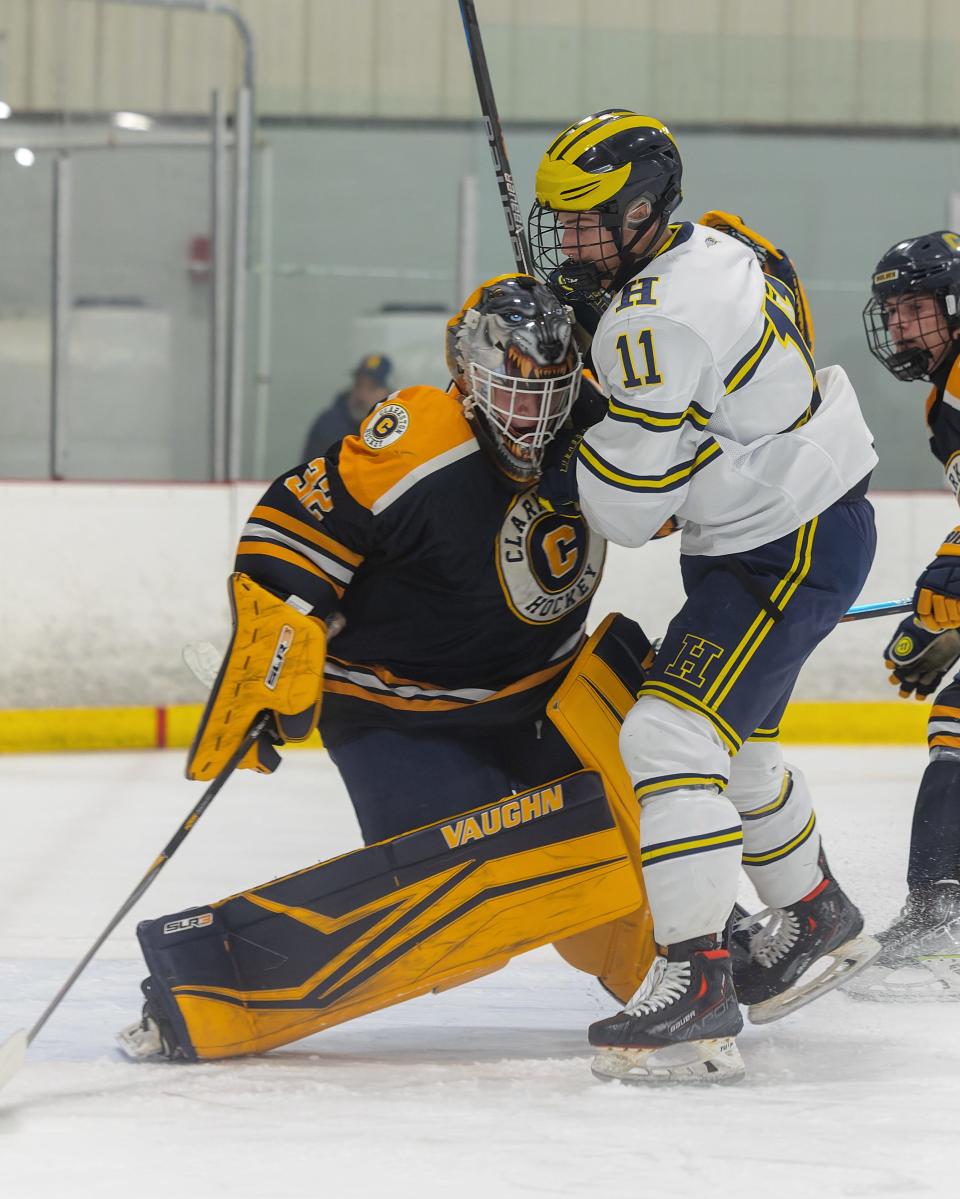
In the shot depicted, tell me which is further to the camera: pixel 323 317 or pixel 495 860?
pixel 323 317

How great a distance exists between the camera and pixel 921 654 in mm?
2811

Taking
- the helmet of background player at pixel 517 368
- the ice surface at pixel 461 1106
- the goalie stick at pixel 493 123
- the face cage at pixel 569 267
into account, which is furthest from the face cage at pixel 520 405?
the ice surface at pixel 461 1106

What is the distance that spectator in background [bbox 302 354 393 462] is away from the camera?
532cm

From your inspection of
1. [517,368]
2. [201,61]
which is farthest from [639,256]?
[201,61]

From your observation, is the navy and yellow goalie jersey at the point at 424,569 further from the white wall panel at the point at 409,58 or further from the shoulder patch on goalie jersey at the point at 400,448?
the white wall panel at the point at 409,58

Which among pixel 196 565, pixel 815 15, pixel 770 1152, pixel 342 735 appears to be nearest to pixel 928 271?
pixel 342 735

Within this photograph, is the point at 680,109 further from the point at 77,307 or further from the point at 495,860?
the point at 495,860

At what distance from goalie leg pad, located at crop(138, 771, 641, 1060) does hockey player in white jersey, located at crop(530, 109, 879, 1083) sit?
0.16 meters

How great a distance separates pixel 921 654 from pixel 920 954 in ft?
1.65

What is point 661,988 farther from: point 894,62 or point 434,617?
point 894,62

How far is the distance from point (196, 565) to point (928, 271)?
267 cm

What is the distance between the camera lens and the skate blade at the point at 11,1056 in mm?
1899

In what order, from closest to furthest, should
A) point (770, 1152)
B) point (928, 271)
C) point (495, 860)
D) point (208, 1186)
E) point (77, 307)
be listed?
1. point (208, 1186)
2. point (770, 1152)
3. point (495, 860)
4. point (928, 271)
5. point (77, 307)

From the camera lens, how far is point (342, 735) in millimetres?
2359
